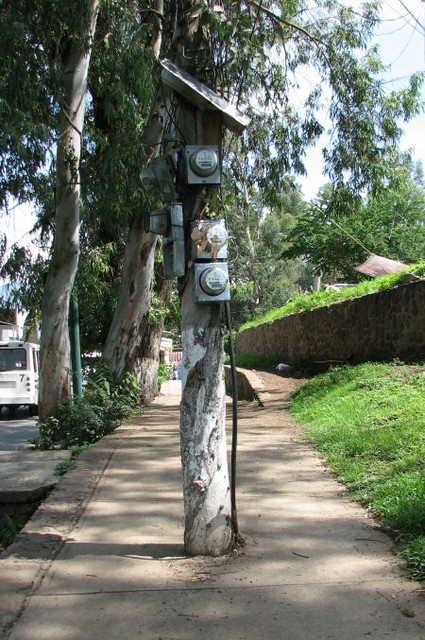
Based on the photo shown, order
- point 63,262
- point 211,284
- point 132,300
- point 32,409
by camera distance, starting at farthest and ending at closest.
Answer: point 32,409
point 132,300
point 63,262
point 211,284

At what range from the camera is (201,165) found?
13.6 feet

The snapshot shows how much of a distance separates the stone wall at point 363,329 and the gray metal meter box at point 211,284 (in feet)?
24.8

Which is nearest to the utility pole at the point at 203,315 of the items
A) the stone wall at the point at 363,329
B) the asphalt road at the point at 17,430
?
the asphalt road at the point at 17,430

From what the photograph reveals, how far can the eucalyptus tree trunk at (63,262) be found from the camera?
33.0 ft

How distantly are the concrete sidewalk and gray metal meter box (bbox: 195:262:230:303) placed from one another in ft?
5.45

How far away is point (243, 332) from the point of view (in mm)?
29422

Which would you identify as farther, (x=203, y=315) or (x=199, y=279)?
(x=203, y=315)

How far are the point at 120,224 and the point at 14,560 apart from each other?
8766mm

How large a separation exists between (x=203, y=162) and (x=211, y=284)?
791 mm

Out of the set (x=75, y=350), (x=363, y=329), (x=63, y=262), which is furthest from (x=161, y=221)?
(x=363, y=329)

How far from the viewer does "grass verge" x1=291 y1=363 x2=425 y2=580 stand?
4.47m

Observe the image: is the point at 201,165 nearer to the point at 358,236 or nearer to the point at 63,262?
the point at 63,262

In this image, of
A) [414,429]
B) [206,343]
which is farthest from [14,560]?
[414,429]

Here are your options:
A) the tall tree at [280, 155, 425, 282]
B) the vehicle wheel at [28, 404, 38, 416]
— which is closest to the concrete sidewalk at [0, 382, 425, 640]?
the vehicle wheel at [28, 404, 38, 416]
